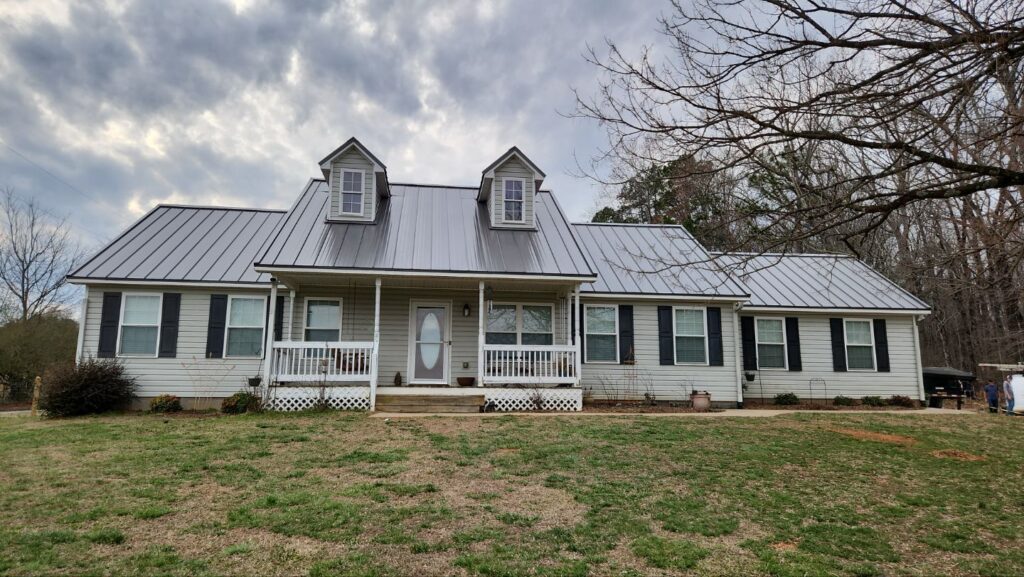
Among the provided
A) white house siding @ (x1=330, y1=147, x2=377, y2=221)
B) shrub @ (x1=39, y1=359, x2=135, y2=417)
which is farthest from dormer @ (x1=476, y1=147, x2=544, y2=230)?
shrub @ (x1=39, y1=359, x2=135, y2=417)

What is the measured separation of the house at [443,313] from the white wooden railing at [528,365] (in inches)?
2.0

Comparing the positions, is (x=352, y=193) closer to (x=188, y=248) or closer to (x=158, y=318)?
(x=188, y=248)

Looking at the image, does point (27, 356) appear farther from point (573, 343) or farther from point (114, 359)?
point (573, 343)

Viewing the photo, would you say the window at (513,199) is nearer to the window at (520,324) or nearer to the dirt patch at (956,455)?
the window at (520,324)

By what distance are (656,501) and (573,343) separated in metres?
7.99

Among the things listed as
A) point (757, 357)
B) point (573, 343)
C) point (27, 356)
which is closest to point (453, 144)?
point (573, 343)

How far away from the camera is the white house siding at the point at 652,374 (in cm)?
1373

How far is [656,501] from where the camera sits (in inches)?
215

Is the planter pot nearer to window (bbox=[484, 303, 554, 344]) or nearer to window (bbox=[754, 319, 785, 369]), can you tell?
window (bbox=[754, 319, 785, 369])

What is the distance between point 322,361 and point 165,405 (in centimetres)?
372

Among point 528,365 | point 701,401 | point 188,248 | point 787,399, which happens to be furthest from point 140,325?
point 787,399

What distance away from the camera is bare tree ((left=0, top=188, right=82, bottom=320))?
1001 inches

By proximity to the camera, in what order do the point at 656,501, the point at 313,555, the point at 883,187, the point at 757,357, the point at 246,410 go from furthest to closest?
the point at 757,357
the point at 246,410
the point at 656,501
the point at 883,187
the point at 313,555

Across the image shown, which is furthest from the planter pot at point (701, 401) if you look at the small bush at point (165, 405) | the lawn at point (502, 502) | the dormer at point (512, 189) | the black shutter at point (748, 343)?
the small bush at point (165, 405)
